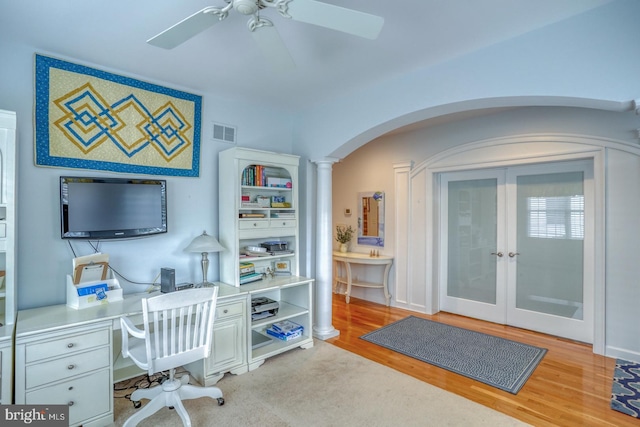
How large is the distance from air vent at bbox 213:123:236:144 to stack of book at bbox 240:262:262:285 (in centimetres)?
130

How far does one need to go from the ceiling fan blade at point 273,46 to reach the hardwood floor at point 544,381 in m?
2.71

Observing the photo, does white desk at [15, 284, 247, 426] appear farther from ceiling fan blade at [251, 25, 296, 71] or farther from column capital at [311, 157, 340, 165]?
column capital at [311, 157, 340, 165]

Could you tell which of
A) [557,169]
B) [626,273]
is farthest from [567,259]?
[557,169]

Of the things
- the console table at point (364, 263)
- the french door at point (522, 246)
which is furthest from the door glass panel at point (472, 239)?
the console table at point (364, 263)

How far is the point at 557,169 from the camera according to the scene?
375cm

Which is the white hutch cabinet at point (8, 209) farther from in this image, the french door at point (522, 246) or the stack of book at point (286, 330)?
the french door at point (522, 246)

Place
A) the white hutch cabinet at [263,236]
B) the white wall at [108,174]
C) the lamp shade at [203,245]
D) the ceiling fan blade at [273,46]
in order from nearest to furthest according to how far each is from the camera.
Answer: the ceiling fan blade at [273,46]
the white wall at [108,174]
the lamp shade at [203,245]
the white hutch cabinet at [263,236]

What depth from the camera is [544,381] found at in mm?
2801

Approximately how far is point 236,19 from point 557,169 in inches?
145

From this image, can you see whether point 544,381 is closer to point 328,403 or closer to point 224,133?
point 328,403

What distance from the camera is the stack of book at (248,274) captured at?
323 cm

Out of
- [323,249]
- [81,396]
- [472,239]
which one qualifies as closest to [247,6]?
[81,396]

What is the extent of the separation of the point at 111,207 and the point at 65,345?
1.06 metres

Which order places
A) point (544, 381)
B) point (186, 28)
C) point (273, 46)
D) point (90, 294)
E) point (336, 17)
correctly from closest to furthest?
point (336, 17)
point (186, 28)
point (273, 46)
point (90, 294)
point (544, 381)
